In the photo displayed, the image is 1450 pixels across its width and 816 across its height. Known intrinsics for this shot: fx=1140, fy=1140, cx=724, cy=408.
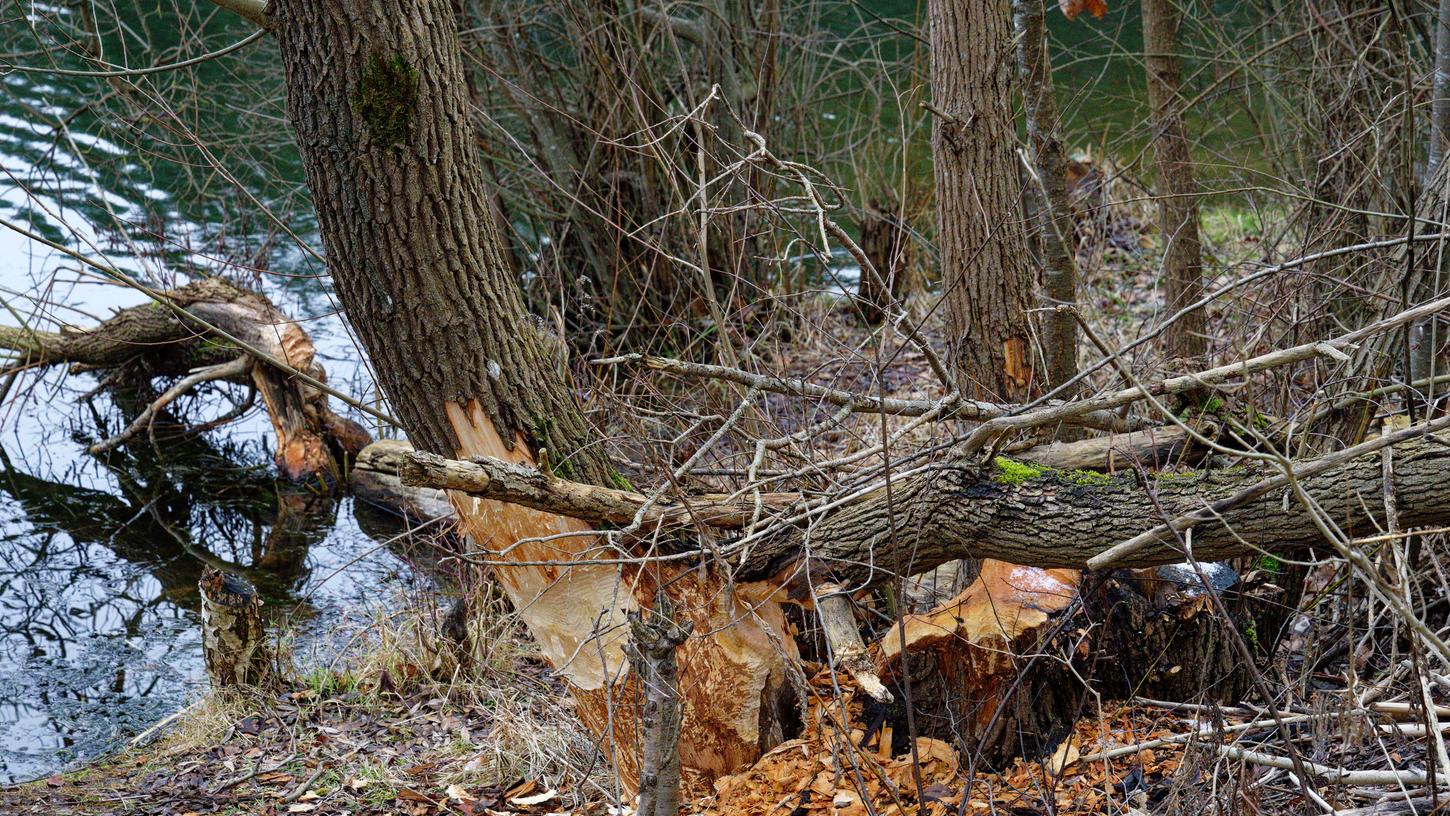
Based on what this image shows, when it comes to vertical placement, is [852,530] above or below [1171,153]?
below

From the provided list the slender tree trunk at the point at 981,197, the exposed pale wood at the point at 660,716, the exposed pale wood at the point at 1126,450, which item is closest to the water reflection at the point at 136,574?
the exposed pale wood at the point at 660,716

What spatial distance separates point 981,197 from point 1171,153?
2.91 metres

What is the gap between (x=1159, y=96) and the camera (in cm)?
642

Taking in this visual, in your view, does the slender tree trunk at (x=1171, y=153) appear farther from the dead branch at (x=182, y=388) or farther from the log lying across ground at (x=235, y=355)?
the dead branch at (x=182, y=388)

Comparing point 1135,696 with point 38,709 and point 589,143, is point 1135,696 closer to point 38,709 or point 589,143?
point 38,709

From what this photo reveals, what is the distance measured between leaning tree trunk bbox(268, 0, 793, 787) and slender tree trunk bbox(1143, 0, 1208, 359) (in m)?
3.39

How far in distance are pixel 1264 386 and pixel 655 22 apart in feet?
15.9

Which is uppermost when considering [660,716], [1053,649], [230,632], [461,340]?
[461,340]

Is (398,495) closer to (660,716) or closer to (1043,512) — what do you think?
(660,716)

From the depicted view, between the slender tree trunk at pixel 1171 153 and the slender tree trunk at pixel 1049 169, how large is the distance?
1.57m

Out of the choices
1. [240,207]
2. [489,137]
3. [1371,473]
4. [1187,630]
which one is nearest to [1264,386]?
[1187,630]

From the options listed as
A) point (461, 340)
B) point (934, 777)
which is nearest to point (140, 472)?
point (461, 340)

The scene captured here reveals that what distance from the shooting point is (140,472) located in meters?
8.98

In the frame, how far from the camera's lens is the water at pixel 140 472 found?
5.86m
